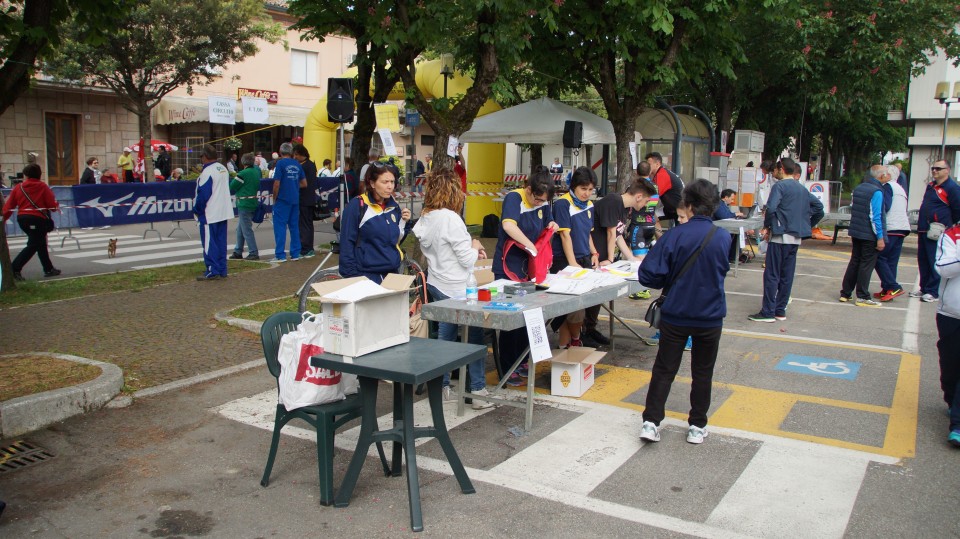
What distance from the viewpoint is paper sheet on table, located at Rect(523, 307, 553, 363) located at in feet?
18.3

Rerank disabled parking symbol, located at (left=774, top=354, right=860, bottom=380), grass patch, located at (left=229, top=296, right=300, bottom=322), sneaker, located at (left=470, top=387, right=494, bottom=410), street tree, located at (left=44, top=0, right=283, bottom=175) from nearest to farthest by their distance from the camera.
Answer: sneaker, located at (left=470, top=387, right=494, bottom=410), disabled parking symbol, located at (left=774, top=354, right=860, bottom=380), grass patch, located at (left=229, top=296, right=300, bottom=322), street tree, located at (left=44, top=0, right=283, bottom=175)

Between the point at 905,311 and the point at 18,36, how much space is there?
1175cm

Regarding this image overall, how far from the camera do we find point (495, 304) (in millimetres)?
5824

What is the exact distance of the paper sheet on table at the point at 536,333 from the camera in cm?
559

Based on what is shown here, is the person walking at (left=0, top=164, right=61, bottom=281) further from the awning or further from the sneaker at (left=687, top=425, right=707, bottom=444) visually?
the awning

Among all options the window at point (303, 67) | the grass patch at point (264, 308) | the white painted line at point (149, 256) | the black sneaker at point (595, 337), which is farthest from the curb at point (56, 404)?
the window at point (303, 67)

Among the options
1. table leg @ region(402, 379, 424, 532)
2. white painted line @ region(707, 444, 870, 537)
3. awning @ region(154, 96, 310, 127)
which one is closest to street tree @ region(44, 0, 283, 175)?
awning @ region(154, 96, 310, 127)

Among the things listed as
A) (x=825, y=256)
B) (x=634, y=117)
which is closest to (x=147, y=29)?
(x=634, y=117)

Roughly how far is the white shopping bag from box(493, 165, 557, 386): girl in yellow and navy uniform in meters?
2.52

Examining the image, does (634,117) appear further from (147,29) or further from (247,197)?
(147,29)

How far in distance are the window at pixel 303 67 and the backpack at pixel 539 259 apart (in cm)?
3120

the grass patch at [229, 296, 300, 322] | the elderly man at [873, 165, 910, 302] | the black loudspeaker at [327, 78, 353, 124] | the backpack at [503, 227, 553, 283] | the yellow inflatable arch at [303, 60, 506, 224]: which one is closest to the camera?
the backpack at [503, 227, 553, 283]

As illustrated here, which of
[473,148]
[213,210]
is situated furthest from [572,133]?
[213,210]

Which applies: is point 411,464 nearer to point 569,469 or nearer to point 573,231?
point 569,469
